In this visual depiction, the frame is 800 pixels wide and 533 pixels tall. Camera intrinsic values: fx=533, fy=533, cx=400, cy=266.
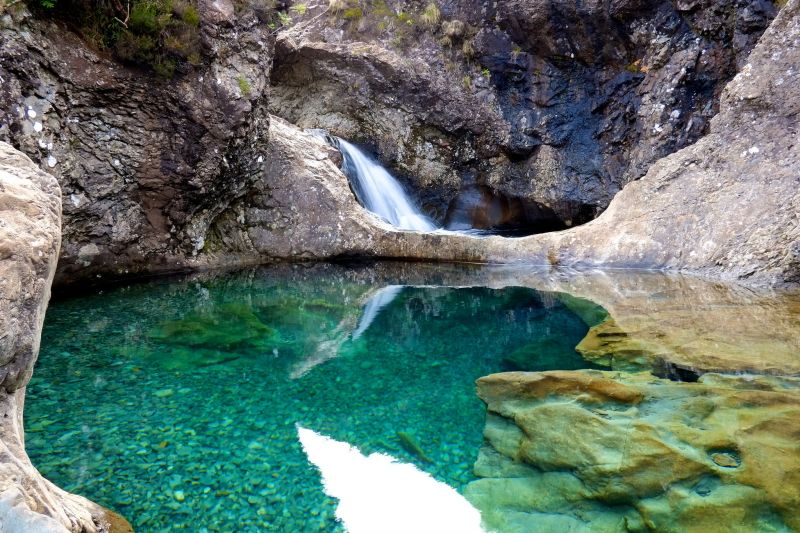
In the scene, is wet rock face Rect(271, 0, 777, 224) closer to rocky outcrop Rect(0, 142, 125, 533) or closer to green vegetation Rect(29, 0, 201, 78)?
green vegetation Rect(29, 0, 201, 78)

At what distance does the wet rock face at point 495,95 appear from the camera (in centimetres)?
1375

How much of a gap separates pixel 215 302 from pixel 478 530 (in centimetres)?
562

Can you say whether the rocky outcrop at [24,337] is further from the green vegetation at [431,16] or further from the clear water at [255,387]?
the green vegetation at [431,16]

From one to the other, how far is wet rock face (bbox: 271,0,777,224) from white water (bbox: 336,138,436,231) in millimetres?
841

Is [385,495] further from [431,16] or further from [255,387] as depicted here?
[431,16]

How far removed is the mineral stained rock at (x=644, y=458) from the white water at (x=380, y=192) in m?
9.58

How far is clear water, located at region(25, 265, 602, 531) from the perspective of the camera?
288 cm

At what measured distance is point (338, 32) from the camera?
14953mm

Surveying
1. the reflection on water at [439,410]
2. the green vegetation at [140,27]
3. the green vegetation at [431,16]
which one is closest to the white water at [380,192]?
the green vegetation at [431,16]

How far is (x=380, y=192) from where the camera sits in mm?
13953

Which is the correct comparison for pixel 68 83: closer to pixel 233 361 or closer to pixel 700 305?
pixel 233 361

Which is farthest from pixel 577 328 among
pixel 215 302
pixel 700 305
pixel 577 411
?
pixel 215 302

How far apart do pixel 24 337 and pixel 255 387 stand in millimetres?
2249

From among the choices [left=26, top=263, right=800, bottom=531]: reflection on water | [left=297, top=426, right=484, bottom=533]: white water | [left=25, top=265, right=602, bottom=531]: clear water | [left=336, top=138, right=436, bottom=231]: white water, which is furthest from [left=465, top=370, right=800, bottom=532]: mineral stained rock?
[left=336, top=138, right=436, bottom=231]: white water
